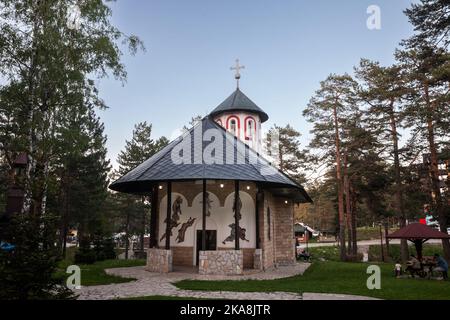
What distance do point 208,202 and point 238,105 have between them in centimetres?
1033

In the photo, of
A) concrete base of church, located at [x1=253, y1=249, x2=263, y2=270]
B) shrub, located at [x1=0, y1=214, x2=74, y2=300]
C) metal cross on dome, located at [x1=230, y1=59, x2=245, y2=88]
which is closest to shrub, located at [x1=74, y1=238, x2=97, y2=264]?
concrete base of church, located at [x1=253, y1=249, x2=263, y2=270]

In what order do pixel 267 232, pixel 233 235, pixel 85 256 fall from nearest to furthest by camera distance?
1. pixel 233 235
2. pixel 267 232
3. pixel 85 256

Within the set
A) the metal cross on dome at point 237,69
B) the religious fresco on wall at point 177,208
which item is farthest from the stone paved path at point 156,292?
the metal cross on dome at point 237,69

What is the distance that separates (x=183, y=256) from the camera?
608 inches

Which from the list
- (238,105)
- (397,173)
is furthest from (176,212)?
(397,173)

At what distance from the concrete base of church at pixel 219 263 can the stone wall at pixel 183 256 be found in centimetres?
243

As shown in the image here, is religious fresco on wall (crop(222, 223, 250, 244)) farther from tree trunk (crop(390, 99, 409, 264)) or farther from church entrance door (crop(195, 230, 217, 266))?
tree trunk (crop(390, 99, 409, 264))

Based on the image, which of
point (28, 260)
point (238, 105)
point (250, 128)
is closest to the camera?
point (28, 260)

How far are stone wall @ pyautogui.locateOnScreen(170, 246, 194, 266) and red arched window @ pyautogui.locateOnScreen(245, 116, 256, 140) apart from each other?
10.6 m

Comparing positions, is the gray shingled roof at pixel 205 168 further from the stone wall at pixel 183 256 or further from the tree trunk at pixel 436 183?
the tree trunk at pixel 436 183

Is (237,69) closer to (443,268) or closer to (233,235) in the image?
(233,235)

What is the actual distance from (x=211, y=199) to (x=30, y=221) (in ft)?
32.1

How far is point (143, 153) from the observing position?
34.1 metres
